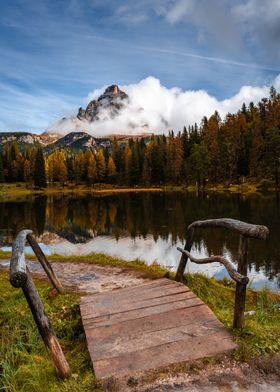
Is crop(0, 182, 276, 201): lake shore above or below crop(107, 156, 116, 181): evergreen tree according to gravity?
below

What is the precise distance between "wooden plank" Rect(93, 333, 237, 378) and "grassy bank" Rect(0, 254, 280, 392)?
19cm

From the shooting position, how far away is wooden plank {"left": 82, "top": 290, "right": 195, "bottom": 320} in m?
6.06

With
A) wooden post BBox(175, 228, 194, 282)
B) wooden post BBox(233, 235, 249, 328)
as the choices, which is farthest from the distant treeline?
wooden post BBox(233, 235, 249, 328)

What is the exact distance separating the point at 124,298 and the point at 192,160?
295ft

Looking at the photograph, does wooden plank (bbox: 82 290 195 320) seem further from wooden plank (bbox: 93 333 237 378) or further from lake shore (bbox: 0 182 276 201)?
lake shore (bbox: 0 182 276 201)

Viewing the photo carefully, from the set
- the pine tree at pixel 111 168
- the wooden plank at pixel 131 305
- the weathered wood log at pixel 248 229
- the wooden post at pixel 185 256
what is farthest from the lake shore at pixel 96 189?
the weathered wood log at pixel 248 229

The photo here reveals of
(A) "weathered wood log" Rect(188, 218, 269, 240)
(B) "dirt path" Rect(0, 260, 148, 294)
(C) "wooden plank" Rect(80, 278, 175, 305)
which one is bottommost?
(B) "dirt path" Rect(0, 260, 148, 294)

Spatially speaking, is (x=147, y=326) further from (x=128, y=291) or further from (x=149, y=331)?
(x=128, y=291)

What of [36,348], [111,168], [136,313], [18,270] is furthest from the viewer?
[111,168]

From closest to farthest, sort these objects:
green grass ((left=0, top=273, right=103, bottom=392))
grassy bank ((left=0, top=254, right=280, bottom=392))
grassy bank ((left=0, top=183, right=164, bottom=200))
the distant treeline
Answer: green grass ((left=0, top=273, right=103, bottom=392))
grassy bank ((left=0, top=254, right=280, bottom=392))
the distant treeline
grassy bank ((left=0, top=183, right=164, bottom=200))

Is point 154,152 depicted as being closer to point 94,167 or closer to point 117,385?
point 94,167

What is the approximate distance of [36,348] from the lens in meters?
5.68

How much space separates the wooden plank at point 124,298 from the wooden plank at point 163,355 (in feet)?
5.57

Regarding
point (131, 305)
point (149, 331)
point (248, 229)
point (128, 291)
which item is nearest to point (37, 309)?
point (149, 331)
